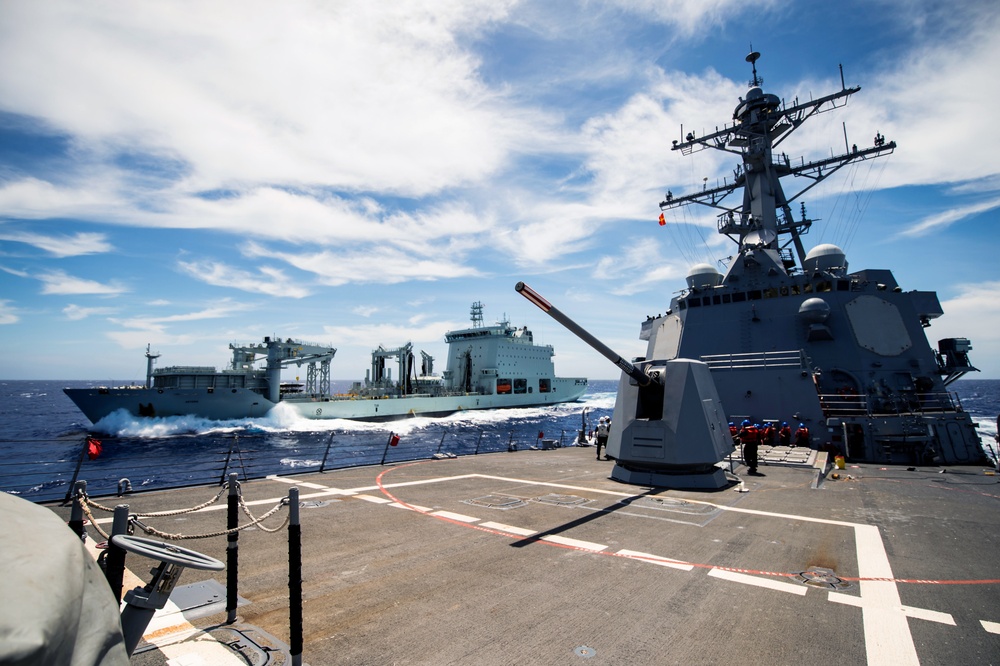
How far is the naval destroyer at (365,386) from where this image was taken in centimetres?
3609

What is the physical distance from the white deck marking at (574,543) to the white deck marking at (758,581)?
1233 mm

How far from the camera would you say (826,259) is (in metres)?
18.2

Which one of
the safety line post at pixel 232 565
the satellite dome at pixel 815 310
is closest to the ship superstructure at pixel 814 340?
the satellite dome at pixel 815 310

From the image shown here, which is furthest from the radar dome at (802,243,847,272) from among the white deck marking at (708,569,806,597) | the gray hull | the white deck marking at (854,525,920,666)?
the gray hull

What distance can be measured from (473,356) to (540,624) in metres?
57.1

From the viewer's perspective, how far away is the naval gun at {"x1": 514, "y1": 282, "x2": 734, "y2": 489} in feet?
29.6

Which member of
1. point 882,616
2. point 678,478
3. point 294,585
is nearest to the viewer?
point 294,585

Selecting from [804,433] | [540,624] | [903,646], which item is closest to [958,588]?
[903,646]

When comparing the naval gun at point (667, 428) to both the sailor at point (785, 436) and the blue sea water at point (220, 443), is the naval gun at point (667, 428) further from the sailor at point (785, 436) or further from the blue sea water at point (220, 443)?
the blue sea water at point (220, 443)

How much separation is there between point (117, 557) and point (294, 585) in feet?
3.44

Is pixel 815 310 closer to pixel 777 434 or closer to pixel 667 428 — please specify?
pixel 777 434

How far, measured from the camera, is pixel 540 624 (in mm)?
3658

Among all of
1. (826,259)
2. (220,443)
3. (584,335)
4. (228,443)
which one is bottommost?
(228,443)

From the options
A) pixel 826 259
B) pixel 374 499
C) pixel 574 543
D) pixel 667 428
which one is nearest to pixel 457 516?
pixel 374 499
